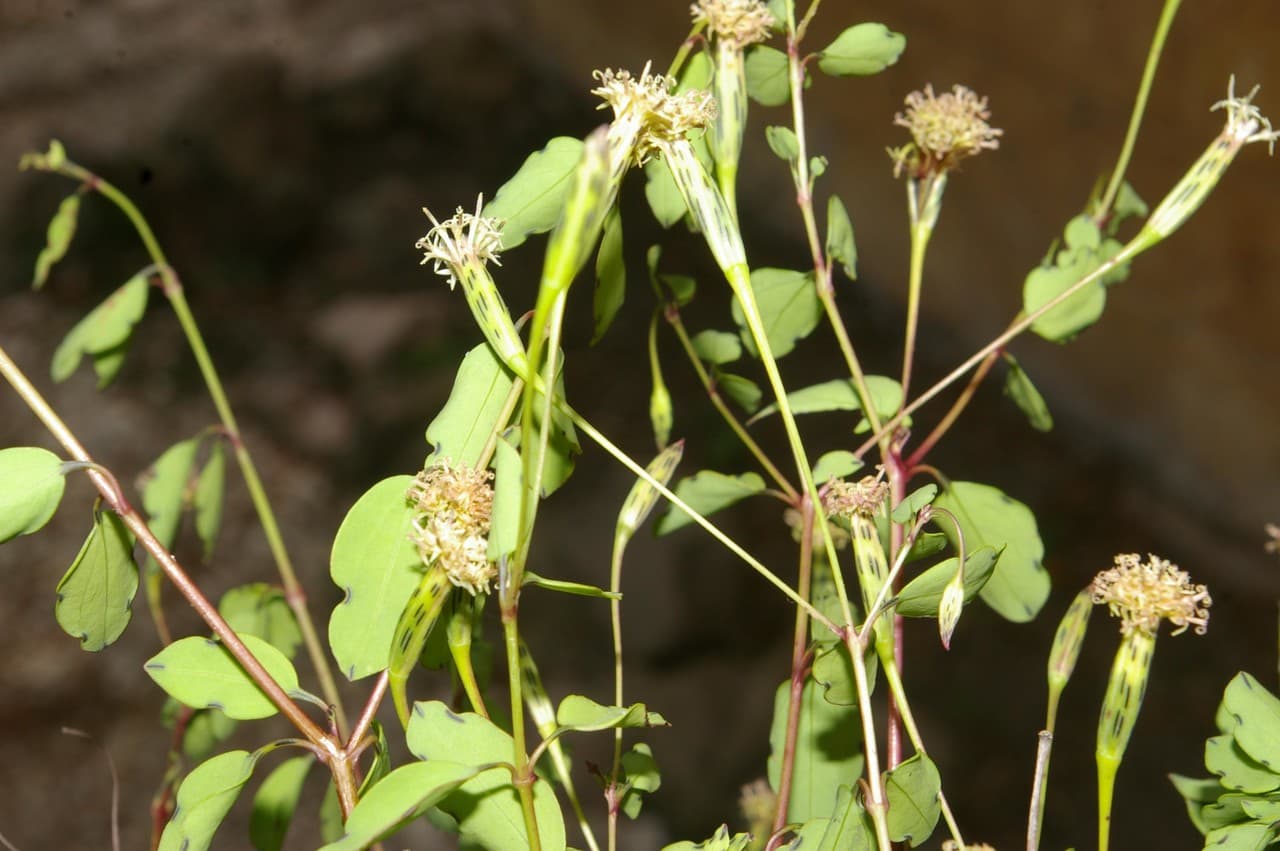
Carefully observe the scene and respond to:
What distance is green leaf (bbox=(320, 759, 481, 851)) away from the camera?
9.0 inches

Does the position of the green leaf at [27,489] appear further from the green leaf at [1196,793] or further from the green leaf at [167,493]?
the green leaf at [1196,793]

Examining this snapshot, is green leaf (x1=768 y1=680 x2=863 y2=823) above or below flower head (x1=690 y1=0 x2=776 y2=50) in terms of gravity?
below

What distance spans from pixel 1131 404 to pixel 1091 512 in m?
0.13

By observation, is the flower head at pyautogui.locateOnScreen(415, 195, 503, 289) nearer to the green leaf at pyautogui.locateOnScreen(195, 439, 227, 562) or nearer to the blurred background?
the green leaf at pyautogui.locateOnScreen(195, 439, 227, 562)

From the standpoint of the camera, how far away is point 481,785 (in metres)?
0.28

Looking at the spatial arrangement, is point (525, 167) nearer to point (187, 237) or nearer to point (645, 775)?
point (645, 775)

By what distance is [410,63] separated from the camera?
4.91 feet

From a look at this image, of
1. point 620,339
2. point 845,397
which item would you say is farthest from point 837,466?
point 620,339

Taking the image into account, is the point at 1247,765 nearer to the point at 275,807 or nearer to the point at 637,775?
the point at 637,775

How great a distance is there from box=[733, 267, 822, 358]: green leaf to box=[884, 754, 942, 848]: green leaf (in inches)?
6.7

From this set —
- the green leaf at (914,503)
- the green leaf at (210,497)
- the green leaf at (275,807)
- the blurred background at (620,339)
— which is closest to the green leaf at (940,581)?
the green leaf at (914,503)

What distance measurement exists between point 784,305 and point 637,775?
17 cm

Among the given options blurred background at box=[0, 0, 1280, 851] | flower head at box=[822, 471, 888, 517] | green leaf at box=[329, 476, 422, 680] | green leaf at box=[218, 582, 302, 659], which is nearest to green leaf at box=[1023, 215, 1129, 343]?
flower head at box=[822, 471, 888, 517]

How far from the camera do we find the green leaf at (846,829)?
282mm
